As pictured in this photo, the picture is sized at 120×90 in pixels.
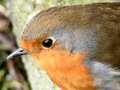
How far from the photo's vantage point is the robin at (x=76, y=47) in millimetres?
2965

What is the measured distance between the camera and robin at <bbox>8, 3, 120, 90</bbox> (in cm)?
296

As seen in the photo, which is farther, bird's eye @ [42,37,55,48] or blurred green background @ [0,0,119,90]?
blurred green background @ [0,0,119,90]

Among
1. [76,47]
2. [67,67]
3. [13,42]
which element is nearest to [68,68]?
[67,67]

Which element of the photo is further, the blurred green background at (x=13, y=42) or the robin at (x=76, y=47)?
the blurred green background at (x=13, y=42)

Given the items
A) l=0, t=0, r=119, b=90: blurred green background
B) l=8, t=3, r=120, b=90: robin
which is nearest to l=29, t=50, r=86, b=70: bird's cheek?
l=8, t=3, r=120, b=90: robin

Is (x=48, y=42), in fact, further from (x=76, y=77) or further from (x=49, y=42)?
(x=76, y=77)

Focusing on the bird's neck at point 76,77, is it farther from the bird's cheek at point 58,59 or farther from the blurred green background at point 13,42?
the blurred green background at point 13,42

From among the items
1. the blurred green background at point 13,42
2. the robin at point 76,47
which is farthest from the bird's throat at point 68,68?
the blurred green background at point 13,42

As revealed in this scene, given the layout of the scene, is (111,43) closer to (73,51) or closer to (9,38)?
(73,51)

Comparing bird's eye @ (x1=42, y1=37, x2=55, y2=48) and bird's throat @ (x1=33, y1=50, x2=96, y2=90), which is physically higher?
bird's eye @ (x1=42, y1=37, x2=55, y2=48)

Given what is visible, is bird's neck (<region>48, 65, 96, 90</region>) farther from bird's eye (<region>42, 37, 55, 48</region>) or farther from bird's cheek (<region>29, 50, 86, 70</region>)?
bird's eye (<region>42, 37, 55, 48</region>)

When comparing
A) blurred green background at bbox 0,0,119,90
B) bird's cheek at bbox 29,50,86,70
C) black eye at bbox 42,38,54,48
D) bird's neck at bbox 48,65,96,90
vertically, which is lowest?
bird's neck at bbox 48,65,96,90

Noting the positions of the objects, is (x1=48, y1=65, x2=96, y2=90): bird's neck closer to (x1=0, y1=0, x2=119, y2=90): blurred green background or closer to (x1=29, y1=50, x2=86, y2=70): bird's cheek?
(x1=29, y1=50, x2=86, y2=70): bird's cheek

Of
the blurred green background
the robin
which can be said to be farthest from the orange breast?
the blurred green background
